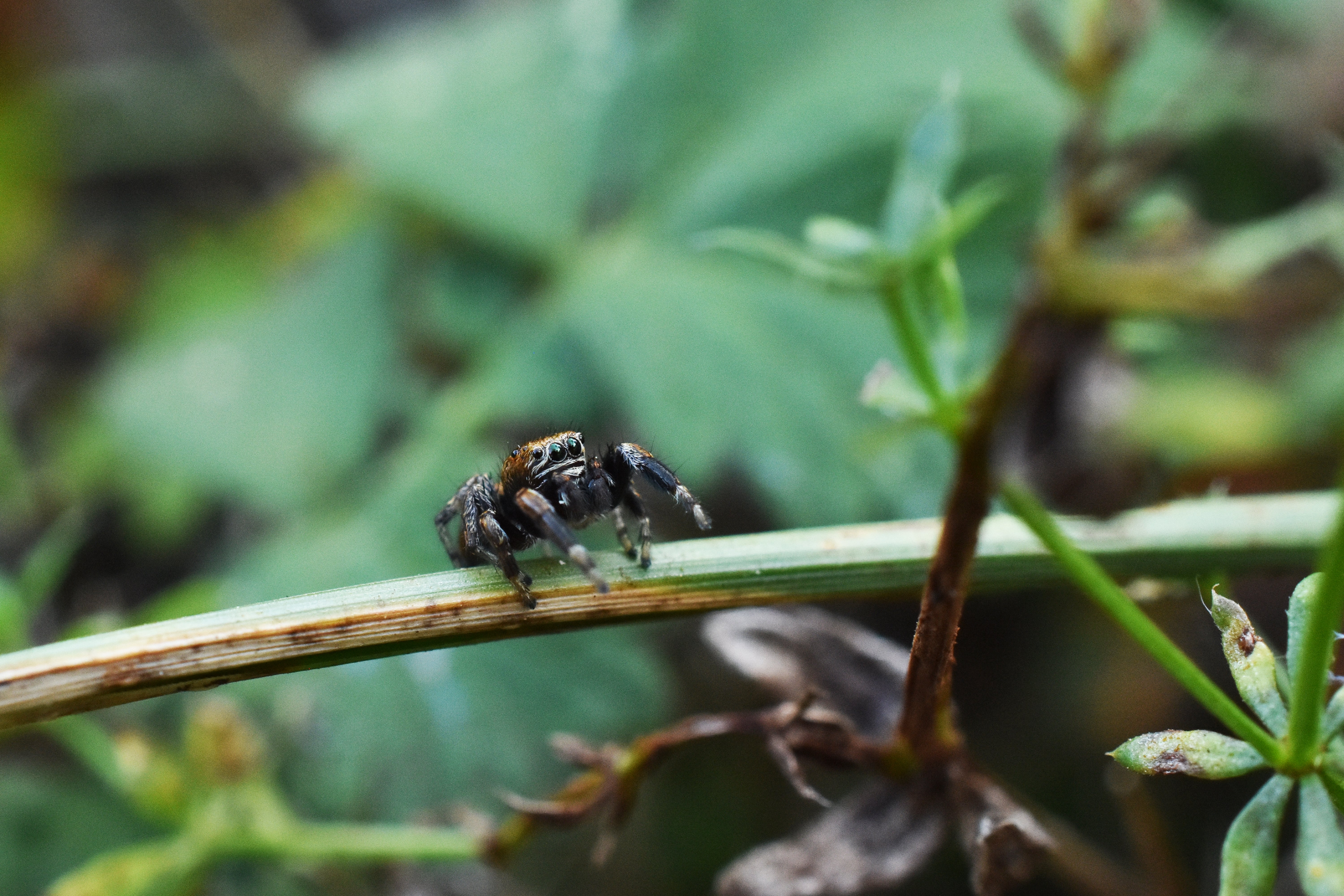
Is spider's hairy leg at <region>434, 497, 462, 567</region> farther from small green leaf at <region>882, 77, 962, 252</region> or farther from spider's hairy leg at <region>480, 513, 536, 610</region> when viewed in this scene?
small green leaf at <region>882, 77, 962, 252</region>

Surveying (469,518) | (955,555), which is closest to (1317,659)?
(955,555)

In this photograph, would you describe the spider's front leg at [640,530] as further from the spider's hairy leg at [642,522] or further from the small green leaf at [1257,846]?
the small green leaf at [1257,846]

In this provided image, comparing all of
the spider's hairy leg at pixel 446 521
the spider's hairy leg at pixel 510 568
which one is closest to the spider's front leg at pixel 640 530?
the spider's hairy leg at pixel 510 568

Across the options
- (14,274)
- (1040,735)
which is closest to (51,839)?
(1040,735)

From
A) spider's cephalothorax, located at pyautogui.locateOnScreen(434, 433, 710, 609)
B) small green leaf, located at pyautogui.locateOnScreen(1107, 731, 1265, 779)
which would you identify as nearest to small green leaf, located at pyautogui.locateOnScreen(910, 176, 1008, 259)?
spider's cephalothorax, located at pyautogui.locateOnScreen(434, 433, 710, 609)

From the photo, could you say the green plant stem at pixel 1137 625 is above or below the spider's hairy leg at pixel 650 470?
below

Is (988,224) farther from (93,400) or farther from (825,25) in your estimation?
(93,400)
